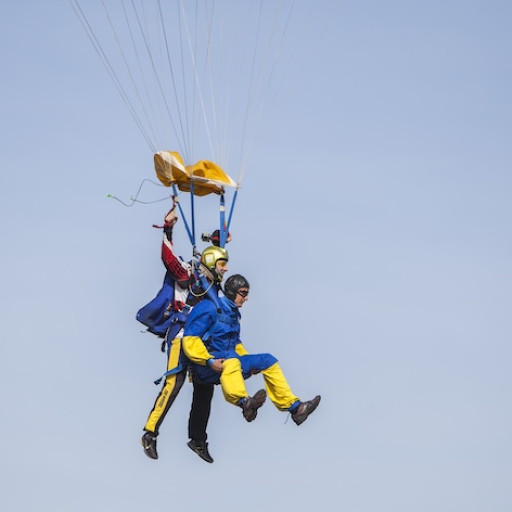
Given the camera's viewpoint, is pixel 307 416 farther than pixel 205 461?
No

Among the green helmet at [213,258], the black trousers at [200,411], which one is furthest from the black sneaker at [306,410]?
the green helmet at [213,258]

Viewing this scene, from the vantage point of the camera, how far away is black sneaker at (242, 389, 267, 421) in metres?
16.6

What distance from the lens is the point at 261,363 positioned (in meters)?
17.3

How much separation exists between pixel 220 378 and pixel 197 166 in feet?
9.13

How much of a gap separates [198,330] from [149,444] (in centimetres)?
174

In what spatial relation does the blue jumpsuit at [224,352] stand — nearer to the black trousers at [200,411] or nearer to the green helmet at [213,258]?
the green helmet at [213,258]

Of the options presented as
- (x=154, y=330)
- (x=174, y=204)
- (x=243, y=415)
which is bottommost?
(x=243, y=415)

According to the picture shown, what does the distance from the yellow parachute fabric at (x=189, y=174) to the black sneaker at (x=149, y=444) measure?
3104 millimetres

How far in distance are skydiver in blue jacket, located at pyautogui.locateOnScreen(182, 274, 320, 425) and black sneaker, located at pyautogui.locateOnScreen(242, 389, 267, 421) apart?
15 centimetres

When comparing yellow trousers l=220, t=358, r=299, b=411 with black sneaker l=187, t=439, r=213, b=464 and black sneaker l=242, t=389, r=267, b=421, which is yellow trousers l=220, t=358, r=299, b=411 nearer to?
black sneaker l=242, t=389, r=267, b=421

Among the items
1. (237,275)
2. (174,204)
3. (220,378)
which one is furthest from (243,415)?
(174,204)

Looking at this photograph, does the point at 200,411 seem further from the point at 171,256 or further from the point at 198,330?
the point at 171,256

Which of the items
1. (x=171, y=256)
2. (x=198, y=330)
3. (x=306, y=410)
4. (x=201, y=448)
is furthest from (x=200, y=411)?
(x=171, y=256)

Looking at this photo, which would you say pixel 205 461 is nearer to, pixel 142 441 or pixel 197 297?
pixel 142 441
